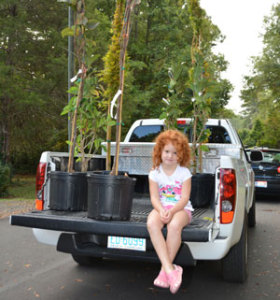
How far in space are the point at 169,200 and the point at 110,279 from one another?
4.35 ft

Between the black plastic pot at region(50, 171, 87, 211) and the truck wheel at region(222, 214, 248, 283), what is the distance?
1574 millimetres

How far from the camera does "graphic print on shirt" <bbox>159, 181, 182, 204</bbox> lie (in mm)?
3600

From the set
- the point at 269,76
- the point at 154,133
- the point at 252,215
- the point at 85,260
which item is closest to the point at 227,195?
the point at 85,260

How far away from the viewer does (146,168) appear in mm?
5031

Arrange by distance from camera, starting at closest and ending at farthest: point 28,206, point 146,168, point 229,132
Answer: point 146,168
point 229,132
point 28,206

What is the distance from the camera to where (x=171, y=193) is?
3.61 m

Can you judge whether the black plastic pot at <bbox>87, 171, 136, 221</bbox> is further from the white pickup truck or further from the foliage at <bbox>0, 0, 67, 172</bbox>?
the foliage at <bbox>0, 0, 67, 172</bbox>

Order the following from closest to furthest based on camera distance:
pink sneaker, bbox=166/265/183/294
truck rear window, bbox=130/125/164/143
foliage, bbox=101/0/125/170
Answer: pink sneaker, bbox=166/265/183/294
foliage, bbox=101/0/125/170
truck rear window, bbox=130/125/164/143

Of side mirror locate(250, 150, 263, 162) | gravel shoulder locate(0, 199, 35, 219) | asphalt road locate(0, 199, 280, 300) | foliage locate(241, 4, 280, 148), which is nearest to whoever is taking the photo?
asphalt road locate(0, 199, 280, 300)

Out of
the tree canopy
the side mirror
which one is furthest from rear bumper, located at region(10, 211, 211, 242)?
the tree canopy

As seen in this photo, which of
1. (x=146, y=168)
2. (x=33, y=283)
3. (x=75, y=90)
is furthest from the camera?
(x=146, y=168)

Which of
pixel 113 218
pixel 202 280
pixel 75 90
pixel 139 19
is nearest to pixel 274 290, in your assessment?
pixel 202 280

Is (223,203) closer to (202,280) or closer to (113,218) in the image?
(113,218)

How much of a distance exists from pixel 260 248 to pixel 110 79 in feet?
11.3
